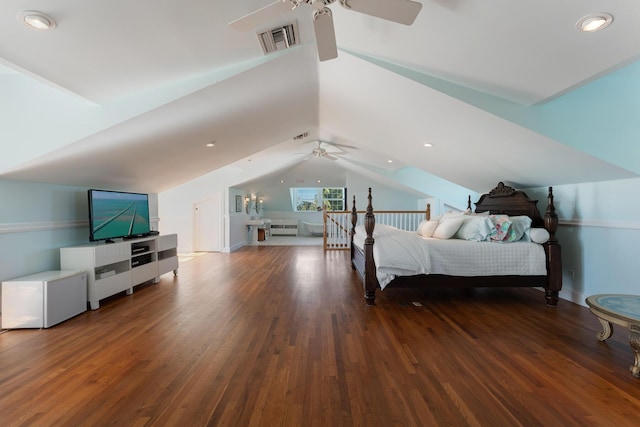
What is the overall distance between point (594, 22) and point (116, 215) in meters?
4.90

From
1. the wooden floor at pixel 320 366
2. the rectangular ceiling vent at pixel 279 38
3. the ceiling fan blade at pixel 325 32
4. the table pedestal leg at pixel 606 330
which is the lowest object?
the wooden floor at pixel 320 366

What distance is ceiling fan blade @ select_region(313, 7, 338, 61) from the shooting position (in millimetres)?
1639

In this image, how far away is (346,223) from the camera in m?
8.28

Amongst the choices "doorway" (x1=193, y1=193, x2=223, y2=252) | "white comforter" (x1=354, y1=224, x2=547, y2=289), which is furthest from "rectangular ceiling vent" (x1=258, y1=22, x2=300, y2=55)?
"doorway" (x1=193, y1=193, x2=223, y2=252)

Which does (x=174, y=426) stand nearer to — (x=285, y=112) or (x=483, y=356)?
(x=483, y=356)

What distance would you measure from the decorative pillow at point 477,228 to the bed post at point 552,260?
1.84ft

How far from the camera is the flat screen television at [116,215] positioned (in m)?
3.53

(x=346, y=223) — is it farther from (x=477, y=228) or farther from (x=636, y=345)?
(x=636, y=345)

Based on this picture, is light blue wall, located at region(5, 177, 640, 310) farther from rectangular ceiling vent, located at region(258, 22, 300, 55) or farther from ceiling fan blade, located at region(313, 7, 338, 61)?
ceiling fan blade, located at region(313, 7, 338, 61)

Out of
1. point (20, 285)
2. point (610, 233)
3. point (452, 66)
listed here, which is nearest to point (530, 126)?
point (452, 66)

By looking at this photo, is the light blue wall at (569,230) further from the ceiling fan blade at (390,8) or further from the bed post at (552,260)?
the ceiling fan blade at (390,8)

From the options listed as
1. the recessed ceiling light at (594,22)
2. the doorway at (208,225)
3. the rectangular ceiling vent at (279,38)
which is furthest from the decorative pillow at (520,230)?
the doorway at (208,225)

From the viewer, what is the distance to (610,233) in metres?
3.06

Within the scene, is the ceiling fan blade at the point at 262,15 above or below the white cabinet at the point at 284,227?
above
